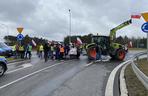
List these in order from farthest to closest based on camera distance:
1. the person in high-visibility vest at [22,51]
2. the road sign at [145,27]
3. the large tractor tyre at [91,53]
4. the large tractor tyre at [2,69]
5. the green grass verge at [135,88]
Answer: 1. the person in high-visibility vest at [22,51]
2. the large tractor tyre at [91,53]
3. the road sign at [145,27]
4. the large tractor tyre at [2,69]
5. the green grass verge at [135,88]

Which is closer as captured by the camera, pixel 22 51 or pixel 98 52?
pixel 98 52

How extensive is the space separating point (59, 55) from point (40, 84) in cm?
2006

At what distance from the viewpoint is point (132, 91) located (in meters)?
13.1

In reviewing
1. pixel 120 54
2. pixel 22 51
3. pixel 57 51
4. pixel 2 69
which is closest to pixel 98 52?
pixel 120 54

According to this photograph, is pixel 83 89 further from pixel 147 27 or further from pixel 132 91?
pixel 147 27

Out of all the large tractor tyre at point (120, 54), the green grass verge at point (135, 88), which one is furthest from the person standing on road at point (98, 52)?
the green grass verge at point (135, 88)

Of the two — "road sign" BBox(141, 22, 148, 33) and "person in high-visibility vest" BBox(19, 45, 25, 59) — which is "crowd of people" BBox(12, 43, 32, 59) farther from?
"road sign" BBox(141, 22, 148, 33)

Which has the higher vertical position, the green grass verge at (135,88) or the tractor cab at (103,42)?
the tractor cab at (103,42)

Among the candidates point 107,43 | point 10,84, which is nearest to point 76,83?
point 10,84

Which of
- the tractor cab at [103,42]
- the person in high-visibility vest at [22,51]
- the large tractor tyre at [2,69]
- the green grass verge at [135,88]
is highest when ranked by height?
the tractor cab at [103,42]

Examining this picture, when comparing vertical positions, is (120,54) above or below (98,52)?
below

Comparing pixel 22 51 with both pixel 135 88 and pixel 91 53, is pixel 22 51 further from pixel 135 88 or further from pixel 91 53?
pixel 135 88

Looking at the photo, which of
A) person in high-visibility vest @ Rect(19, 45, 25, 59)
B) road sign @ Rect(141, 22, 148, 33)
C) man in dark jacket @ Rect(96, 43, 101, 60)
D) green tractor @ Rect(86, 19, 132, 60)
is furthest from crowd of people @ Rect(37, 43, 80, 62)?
road sign @ Rect(141, 22, 148, 33)

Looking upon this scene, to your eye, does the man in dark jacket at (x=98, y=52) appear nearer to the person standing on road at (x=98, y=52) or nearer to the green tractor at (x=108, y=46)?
the person standing on road at (x=98, y=52)
